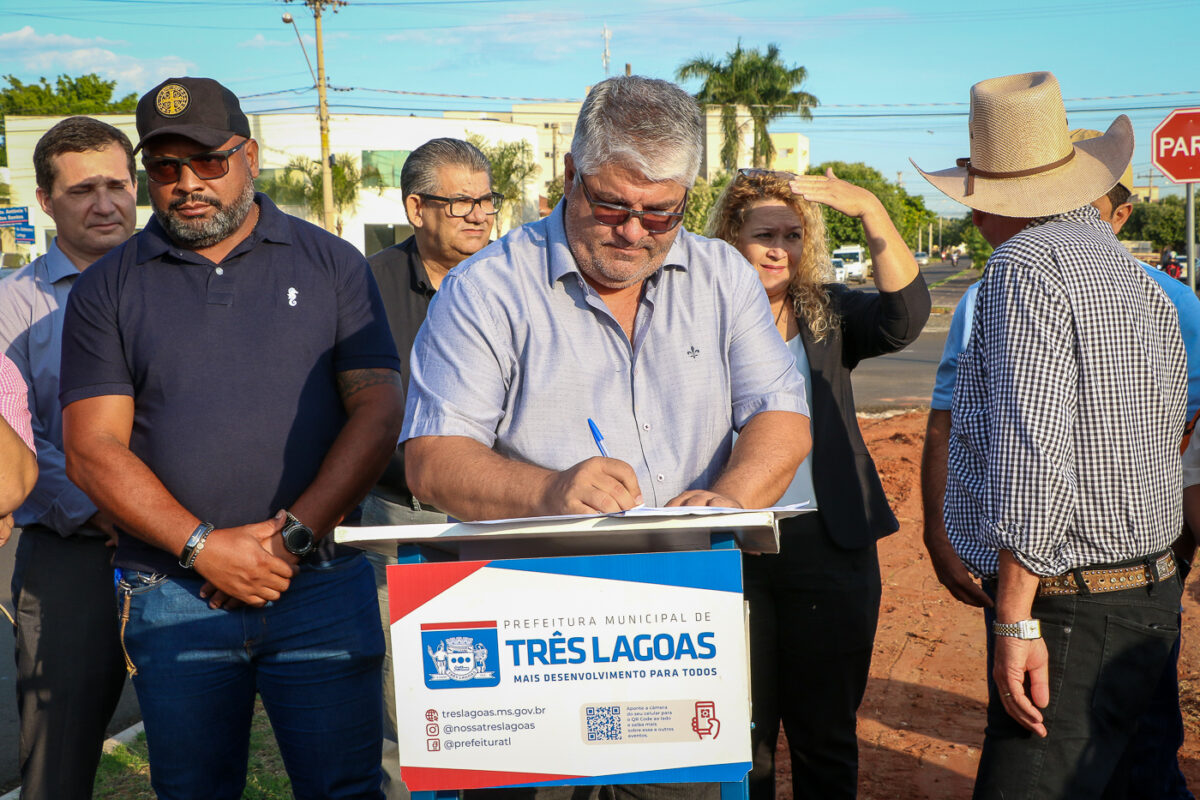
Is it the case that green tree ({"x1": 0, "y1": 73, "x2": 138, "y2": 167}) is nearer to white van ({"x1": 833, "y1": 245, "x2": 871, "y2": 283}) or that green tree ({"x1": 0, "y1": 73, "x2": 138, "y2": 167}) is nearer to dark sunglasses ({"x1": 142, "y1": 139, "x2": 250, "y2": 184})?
white van ({"x1": 833, "y1": 245, "x2": 871, "y2": 283})

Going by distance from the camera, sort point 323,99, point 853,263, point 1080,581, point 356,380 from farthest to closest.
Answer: point 853,263 < point 323,99 < point 356,380 < point 1080,581

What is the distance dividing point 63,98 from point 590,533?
72.4 meters

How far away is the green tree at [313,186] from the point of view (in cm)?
4678

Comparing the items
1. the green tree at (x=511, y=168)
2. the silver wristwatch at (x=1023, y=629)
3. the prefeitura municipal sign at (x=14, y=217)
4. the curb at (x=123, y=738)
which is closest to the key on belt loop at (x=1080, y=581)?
the silver wristwatch at (x=1023, y=629)

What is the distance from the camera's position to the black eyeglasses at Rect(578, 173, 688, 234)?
2.29m

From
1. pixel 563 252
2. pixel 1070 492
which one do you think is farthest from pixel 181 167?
pixel 1070 492

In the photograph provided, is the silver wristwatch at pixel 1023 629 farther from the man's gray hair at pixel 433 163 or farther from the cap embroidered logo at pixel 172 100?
the man's gray hair at pixel 433 163

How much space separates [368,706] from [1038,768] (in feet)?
5.69

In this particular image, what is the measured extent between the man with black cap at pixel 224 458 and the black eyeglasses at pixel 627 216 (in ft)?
3.28

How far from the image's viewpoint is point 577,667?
1.69m

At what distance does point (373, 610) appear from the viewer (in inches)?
120

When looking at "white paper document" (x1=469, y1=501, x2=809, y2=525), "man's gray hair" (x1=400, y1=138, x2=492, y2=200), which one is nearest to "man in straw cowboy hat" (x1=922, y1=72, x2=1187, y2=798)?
"white paper document" (x1=469, y1=501, x2=809, y2=525)

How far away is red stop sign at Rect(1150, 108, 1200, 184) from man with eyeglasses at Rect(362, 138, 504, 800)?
7430 mm

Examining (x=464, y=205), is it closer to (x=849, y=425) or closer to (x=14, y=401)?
(x=849, y=425)
